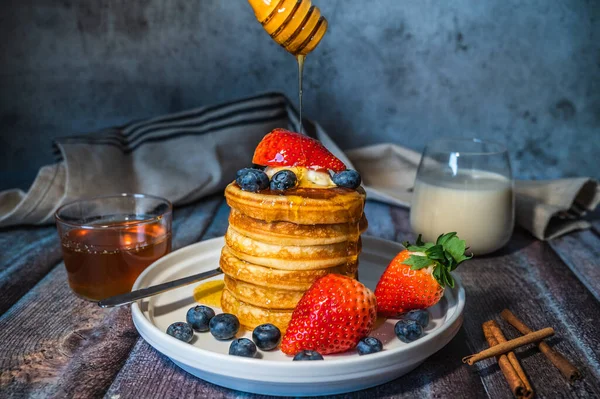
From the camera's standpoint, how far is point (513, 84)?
3.29 metres

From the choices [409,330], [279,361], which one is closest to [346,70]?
[409,330]

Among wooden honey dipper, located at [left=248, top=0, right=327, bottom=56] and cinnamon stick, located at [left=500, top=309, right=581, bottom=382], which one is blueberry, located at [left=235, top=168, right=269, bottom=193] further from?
cinnamon stick, located at [left=500, top=309, right=581, bottom=382]

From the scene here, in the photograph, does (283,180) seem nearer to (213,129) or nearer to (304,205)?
(304,205)

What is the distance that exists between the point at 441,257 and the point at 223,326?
1.87 feet

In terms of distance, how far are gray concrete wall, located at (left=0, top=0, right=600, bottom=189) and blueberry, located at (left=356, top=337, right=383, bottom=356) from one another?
220 cm

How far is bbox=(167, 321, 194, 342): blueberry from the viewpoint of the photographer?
1.46m

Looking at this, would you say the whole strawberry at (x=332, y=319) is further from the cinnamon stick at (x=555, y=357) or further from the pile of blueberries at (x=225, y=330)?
the cinnamon stick at (x=555, y=357)

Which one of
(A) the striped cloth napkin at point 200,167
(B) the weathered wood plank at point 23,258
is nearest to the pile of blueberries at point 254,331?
(B) the weathered wood plank at point 23,258

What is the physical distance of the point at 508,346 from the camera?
148cm

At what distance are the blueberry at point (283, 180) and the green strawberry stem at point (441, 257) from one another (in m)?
0.36

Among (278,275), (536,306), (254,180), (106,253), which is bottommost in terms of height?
(536,306)

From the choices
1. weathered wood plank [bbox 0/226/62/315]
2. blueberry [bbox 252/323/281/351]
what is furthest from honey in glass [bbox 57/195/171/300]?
blueberry [bbox 252/323/281/351]

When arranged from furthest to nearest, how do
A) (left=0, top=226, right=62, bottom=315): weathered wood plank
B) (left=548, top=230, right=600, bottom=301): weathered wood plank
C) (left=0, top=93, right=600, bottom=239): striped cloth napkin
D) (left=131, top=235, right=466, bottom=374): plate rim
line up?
(left=0, top=93, right=600, bottom=239): striped cloth napkin, (left=548, top=230, right=600, bottom=301): weathered wood plank, (left=0, top=226, right=62, bottom=315): weathered wood plank, (left=131, top=235, right=466, bottom=374): plate rim

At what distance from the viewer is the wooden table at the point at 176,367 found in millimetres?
1357
